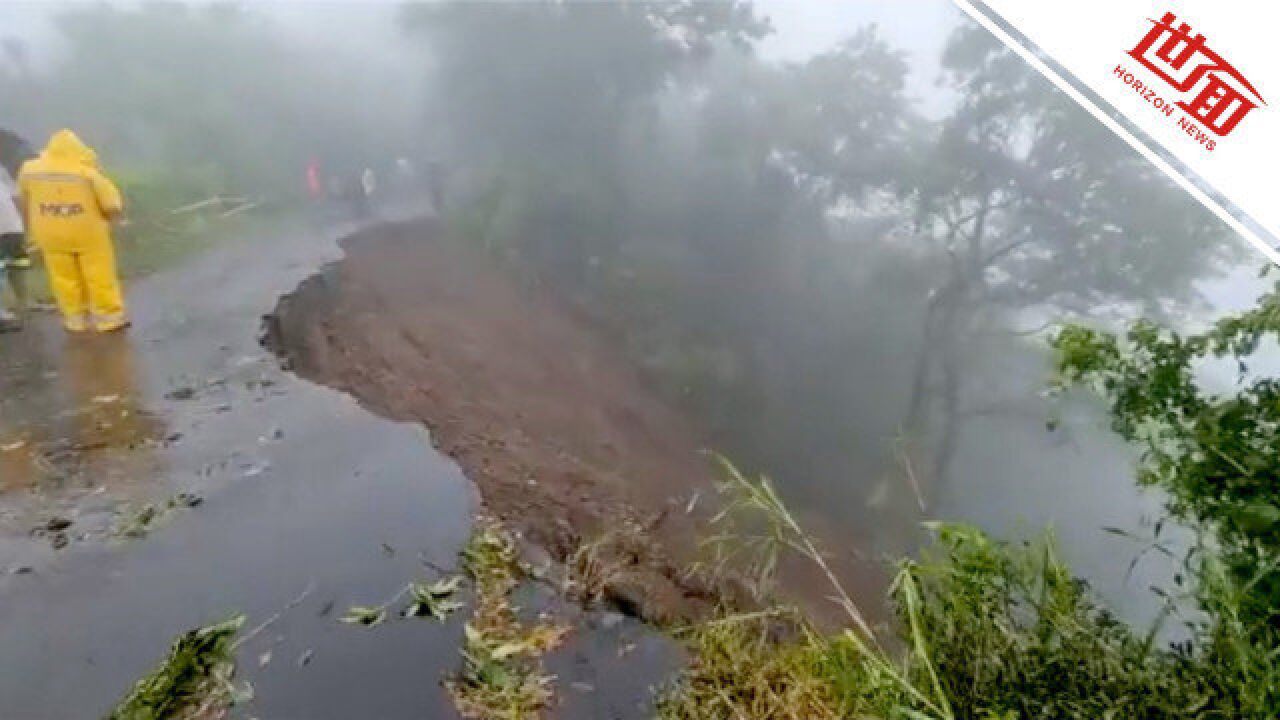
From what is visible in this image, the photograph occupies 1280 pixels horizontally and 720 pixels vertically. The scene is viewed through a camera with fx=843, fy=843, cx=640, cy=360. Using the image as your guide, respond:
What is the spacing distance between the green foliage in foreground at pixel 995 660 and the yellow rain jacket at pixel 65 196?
574cm

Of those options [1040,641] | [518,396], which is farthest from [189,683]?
[518,396]

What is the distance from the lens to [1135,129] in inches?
108

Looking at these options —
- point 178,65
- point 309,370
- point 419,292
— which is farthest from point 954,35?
point 178,65

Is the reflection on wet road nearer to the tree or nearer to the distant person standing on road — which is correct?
the distant person standing on road

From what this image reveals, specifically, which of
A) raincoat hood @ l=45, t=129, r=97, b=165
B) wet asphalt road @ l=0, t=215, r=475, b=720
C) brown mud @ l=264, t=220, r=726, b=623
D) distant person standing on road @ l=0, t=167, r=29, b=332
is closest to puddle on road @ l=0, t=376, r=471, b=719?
wet asphalt road @ l=0, t=215, r=475, b=720

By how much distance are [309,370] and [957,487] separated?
1838 cm

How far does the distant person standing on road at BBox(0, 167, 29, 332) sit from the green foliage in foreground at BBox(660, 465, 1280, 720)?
7042 millimetres

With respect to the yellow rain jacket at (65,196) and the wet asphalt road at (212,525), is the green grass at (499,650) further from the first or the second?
the yellow rain jacket at (65,196)

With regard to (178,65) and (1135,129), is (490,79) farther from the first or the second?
(1135,129)

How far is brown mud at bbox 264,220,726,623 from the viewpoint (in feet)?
18.1

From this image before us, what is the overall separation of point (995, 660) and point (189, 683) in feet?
9.29

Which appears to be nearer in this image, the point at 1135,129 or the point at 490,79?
the point at 1135,129

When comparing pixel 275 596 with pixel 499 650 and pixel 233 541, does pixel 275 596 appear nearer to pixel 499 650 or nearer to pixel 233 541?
pixel 233 541

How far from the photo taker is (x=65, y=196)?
249 inches
